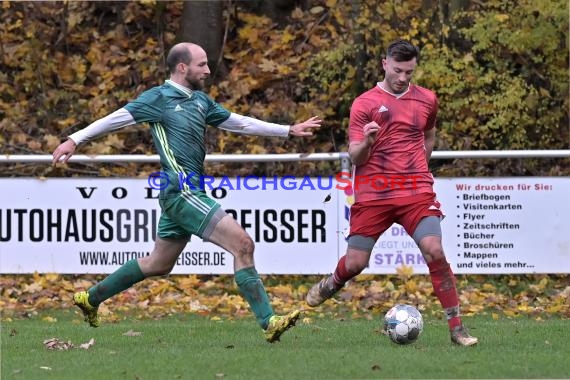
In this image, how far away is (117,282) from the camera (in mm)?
9461

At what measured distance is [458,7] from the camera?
16.6 meters

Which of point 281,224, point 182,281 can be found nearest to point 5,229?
point 182,281

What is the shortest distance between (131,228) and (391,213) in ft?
18.6

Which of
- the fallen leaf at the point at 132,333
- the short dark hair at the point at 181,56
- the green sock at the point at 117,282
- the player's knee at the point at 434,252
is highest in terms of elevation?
the short dark hair at the point at 181,56

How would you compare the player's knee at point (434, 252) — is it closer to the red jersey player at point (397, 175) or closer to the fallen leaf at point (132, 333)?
the red jersey player at point (397, 175)

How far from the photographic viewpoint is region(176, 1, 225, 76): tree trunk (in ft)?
63.8

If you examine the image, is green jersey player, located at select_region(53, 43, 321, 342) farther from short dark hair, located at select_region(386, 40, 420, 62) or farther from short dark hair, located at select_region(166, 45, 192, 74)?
short dark hair, located at select_region(386, 40, 420, 62)

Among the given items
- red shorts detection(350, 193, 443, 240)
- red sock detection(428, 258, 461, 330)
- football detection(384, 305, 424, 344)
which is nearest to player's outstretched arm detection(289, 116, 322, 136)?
red shorts detection(350, 193, 443, 240)

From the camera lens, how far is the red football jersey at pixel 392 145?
9.02m

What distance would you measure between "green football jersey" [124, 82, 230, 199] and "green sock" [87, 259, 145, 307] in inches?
30.3

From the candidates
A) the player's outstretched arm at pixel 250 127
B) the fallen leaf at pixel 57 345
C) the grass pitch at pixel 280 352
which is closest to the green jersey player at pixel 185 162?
the player's outstretched arm at pixel 250 127

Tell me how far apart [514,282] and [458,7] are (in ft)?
13.8

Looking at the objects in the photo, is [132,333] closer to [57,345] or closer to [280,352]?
[57,345]

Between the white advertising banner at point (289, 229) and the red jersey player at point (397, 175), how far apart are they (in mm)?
4860
